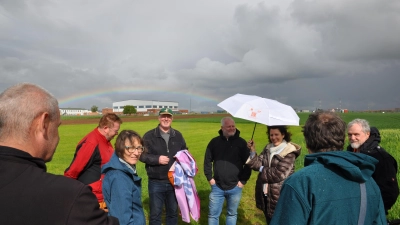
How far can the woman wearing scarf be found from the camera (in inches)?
140

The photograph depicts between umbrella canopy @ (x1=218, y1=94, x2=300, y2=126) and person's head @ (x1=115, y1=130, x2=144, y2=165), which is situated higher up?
umbrella canopy @ (x1=218, y1=94, x2=300, y2=126)

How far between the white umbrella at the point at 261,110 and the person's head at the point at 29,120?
2.77m

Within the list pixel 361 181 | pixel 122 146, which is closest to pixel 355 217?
pixel 361 181

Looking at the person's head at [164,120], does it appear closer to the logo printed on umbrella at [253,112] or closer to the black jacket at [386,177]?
the logo printed on umbrella at [253,112]

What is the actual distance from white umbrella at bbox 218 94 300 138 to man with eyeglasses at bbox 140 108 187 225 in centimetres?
107

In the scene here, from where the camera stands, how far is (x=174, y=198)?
4.59 meters

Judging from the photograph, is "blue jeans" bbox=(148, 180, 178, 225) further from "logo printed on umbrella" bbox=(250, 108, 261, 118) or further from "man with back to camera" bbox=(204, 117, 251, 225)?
"logo printed on umbrella" bbox=(250, 108, 261, 118)

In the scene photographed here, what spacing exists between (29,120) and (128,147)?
1657mm

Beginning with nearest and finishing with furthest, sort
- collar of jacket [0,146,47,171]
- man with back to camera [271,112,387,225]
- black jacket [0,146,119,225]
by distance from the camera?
black jacket [0,146,119,225], collar of jacket [0,146,47,171], man with back to camera [271,112,387,225]

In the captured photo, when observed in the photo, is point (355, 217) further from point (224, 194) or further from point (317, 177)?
point (224, 194)

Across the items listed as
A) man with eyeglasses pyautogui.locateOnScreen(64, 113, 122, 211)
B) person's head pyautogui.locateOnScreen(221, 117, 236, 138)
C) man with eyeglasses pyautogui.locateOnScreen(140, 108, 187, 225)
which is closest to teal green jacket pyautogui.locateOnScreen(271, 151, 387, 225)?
man with eyeglasses pyautogui.locateOnScreen(64, 113, 122, 211)

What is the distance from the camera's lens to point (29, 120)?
1.32m

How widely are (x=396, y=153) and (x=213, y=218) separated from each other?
803 centimetres

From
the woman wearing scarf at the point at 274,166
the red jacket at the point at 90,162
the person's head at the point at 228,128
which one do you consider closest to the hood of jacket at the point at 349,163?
the woman wearing scarf at the point at 274,166
